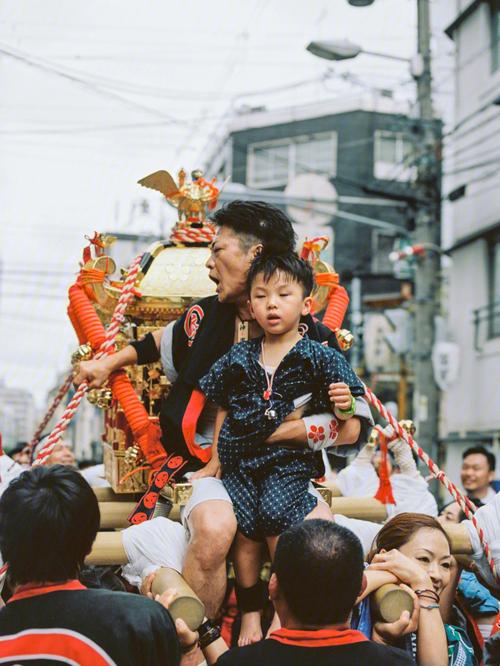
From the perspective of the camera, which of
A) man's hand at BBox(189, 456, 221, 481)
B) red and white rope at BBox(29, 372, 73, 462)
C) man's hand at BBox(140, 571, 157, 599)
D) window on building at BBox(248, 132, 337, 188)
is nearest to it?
man's hand at BBox(140, 571, 157, 599)

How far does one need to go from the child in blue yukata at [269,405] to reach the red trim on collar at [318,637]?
0.68 metres

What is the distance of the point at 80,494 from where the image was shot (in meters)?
2.36

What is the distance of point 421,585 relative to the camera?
2922 mm

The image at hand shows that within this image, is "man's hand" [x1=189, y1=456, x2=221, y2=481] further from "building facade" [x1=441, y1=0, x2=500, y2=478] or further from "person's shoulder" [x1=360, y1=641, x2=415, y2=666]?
"building facade" [x1=441, y1=0, x2=500, y2=478]

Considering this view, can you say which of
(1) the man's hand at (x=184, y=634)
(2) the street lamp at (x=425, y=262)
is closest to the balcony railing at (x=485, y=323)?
(2) the street lamp at (x=425, y=262)

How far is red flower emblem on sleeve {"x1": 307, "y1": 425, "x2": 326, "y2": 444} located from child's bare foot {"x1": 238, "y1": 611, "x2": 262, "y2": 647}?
0.65m

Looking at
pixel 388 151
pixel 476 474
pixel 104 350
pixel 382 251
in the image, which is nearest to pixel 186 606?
pixel 104 350

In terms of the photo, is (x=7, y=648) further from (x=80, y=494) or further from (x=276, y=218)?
(x=276, y=218)

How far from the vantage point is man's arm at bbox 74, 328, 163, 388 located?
3701 millimetres

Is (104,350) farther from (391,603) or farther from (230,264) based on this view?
(391,603)

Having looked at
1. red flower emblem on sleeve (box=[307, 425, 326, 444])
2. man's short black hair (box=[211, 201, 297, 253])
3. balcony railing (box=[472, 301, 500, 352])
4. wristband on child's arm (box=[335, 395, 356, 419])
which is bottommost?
red flower emblem on sleeve (box=[307, 425, 326, 444])

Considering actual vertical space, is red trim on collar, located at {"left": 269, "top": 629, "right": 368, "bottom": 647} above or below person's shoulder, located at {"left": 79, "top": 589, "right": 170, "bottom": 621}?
below

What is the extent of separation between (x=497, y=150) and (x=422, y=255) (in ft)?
9.16

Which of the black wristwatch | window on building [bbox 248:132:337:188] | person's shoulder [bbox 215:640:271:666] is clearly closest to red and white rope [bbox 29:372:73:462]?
the black wristwatch
